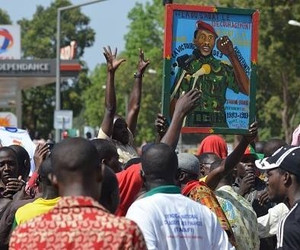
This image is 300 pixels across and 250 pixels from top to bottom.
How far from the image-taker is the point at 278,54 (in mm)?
38250

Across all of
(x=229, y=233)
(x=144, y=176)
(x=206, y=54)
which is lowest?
(x=229, y=233)

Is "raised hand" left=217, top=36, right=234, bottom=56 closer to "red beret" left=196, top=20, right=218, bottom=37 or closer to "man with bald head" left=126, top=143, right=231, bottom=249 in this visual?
"red beret" left=196, top=20, right=218, bottom=37

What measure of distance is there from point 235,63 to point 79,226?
161 inches

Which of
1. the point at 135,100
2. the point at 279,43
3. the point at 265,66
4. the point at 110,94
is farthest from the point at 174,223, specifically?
the point at 265,66

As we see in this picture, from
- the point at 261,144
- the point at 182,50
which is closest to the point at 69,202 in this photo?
the point at 182,50

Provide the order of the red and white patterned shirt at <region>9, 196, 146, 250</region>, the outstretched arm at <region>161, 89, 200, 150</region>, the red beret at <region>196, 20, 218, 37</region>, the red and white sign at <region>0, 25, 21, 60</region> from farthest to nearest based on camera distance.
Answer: the red and white sign at <region>0, 25, 21, 60</region> < the red beret at <region>196, 20, 218, 37</region> < the outstretched arm at <region>161, 89, 200, 150</region> < the red and white patterned shirt at <region>9, 196, 146, 250</region>

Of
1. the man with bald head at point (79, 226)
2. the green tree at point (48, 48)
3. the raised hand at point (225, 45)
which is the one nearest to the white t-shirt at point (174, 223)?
the man with bald head at point (79, 226)

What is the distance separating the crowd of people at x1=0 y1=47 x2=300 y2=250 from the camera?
14.9ft

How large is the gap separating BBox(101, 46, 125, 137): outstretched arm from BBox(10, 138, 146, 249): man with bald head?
13.8 feet

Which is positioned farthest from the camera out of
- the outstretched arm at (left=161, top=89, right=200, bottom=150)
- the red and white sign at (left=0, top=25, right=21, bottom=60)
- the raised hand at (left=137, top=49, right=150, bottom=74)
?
the red and white sign at (left=0, top=25, right=21, bottom=60)

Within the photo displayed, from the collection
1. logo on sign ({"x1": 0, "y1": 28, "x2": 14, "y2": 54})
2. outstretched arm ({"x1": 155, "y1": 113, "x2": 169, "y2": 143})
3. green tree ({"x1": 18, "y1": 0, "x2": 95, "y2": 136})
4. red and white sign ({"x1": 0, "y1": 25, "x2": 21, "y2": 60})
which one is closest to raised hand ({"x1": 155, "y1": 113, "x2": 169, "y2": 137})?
outstretched arm ({"x1": 155, "y1": 113, "x2": 169, "y2": 143})

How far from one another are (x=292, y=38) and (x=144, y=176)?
31925mm

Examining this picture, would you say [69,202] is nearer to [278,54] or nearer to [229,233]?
[229,233]

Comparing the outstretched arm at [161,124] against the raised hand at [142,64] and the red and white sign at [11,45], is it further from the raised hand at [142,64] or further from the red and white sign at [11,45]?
the red and white sign at [11,45]
